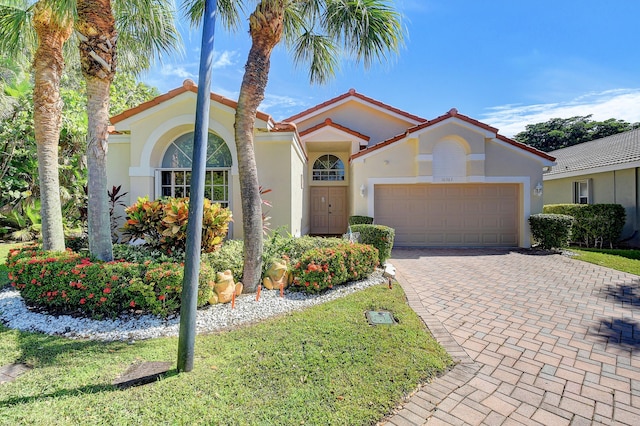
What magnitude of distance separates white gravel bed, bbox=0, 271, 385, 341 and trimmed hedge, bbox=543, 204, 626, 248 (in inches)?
604

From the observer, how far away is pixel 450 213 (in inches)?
534

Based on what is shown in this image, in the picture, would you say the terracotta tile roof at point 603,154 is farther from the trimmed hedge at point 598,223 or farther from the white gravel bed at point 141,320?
the white gravel bed at point 141,320

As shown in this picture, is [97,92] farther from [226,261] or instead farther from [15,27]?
[226,261]

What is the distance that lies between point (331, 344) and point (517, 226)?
1299 centimetres

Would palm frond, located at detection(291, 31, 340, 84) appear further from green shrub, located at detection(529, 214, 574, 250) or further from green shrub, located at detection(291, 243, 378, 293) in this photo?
green shrub, located at detection(529, 214, 574, 250)

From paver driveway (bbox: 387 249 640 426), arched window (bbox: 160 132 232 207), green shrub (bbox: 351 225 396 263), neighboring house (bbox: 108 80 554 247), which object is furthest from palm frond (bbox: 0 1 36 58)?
paver driveway (bbox: 387 249 640 426)

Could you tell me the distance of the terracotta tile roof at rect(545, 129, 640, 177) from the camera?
14852mm

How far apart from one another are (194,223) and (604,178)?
21.3 metres

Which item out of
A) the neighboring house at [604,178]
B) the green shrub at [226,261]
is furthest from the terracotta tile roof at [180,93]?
the neighboring house at [604,178]

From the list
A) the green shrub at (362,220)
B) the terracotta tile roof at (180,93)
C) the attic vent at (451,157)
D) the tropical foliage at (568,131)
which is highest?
the tropical foliage at (568,131)

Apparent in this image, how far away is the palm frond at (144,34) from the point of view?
6.92 m

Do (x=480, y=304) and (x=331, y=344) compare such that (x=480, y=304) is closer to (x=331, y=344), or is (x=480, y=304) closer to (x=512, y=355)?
(x=512, y=355)

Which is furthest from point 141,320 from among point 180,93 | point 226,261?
point 180,93

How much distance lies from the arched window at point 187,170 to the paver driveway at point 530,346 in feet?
22.7
